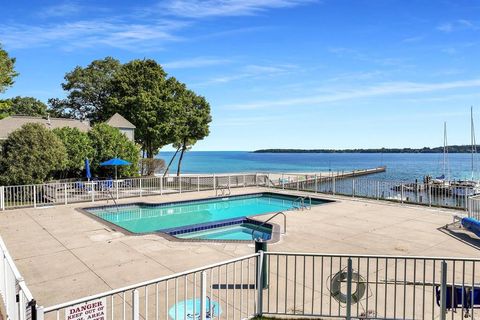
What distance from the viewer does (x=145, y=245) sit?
28.7 ft

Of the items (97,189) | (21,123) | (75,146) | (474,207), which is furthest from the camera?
(21,123)

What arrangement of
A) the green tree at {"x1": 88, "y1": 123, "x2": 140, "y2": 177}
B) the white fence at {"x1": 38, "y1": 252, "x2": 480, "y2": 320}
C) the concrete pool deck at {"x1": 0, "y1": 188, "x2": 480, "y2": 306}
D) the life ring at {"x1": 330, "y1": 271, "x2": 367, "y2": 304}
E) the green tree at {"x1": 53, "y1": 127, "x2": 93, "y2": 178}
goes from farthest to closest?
the green tree at {"x1": 88, "y1": 123, "x2": 140, "y2": 177} < the green tree at {"x1": 53, "y1": 127, "x2": 93, "y2": 178} < the concrete pool deck at {"x1": 0, "y1": 188, "x2": 480, "y2": 306} < the life ring at {"x1": 330, "y1": 271, "x2": 367, "y2": 304} < the white fence at {"x1": 38, "y1": 252, "x2": 480, "y2": 320}

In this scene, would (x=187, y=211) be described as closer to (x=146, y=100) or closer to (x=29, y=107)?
(x=146, y=100)

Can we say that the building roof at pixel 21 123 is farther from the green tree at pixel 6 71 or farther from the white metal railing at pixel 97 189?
the white metal railing at pixel 97 189

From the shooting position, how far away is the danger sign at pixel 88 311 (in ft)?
10.1

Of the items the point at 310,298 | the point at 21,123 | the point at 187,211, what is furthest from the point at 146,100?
the point at 310,298

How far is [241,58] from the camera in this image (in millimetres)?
19641

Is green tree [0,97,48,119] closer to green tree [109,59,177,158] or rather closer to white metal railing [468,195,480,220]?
green tree [109,59,177,158]

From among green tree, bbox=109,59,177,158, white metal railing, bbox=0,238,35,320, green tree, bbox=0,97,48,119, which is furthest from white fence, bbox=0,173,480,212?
green tree, bbox=0,97,48,119

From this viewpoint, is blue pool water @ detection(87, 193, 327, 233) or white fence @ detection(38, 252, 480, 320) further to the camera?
blue pool water @ detection(87, 193, 327, 233)

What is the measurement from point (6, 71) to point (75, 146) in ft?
17.0

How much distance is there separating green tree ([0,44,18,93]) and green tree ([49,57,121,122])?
1952cm

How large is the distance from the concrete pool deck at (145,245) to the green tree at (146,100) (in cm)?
1645

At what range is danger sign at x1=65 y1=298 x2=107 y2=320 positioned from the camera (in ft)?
10.1
